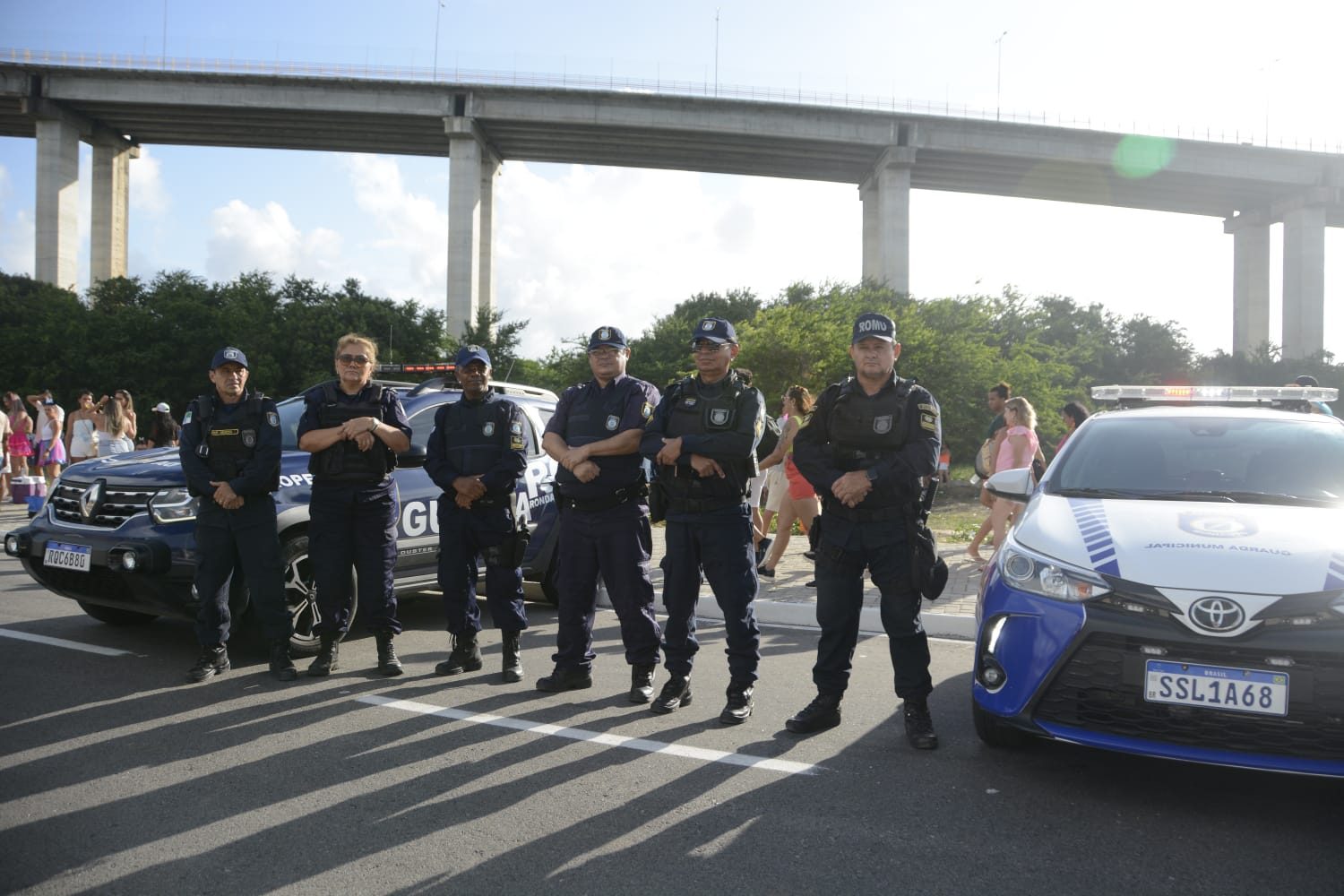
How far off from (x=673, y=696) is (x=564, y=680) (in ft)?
2.20

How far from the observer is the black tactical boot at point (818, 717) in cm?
452

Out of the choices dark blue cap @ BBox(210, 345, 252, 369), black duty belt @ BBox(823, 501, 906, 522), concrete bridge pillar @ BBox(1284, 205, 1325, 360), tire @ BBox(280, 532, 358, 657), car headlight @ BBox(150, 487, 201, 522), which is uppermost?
concrete bridge pillar @ BBox(1284, 205, 1325, 360)

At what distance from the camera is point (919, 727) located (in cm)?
435

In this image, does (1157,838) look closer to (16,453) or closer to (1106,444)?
(1106,444)

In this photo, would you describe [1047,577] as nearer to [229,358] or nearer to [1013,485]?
[1013,485]

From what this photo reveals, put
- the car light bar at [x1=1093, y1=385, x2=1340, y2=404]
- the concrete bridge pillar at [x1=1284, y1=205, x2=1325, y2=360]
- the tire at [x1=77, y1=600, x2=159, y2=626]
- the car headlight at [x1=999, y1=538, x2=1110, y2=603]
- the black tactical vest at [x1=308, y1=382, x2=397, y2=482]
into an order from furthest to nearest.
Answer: the concrete bridge pillar at [x1=1284, y1=205, x2=1325, y2=360], the tire at [x1=77, y1=600, x2=159, y2=626], the car light bar at [x1=1093, y1=385, x2=1340, y2=404], the black tactical vest at [x1=308, y1=382, x2=397, y2=482], the car headlight at [x1=999, y1=538, x2=1110, y2=603]

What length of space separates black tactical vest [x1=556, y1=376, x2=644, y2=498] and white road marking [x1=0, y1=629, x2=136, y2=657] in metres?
3.01

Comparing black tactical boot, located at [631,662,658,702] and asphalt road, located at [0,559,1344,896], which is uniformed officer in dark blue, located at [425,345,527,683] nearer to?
asphalt road, located at [0,559,1344,896]

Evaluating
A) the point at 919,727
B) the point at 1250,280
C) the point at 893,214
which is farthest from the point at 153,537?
the point at 1250,280

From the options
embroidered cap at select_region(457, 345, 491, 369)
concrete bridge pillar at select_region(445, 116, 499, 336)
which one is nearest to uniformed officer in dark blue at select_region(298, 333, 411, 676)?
embroidered cap at select_region(457, 345, 491, 369)

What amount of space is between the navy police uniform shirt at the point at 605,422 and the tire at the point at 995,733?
2.15m

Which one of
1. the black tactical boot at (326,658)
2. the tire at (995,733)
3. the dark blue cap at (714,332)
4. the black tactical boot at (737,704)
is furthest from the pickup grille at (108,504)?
the tire at (995,733)

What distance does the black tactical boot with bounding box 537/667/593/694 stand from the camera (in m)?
5.23

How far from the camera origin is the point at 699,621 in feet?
25.2
